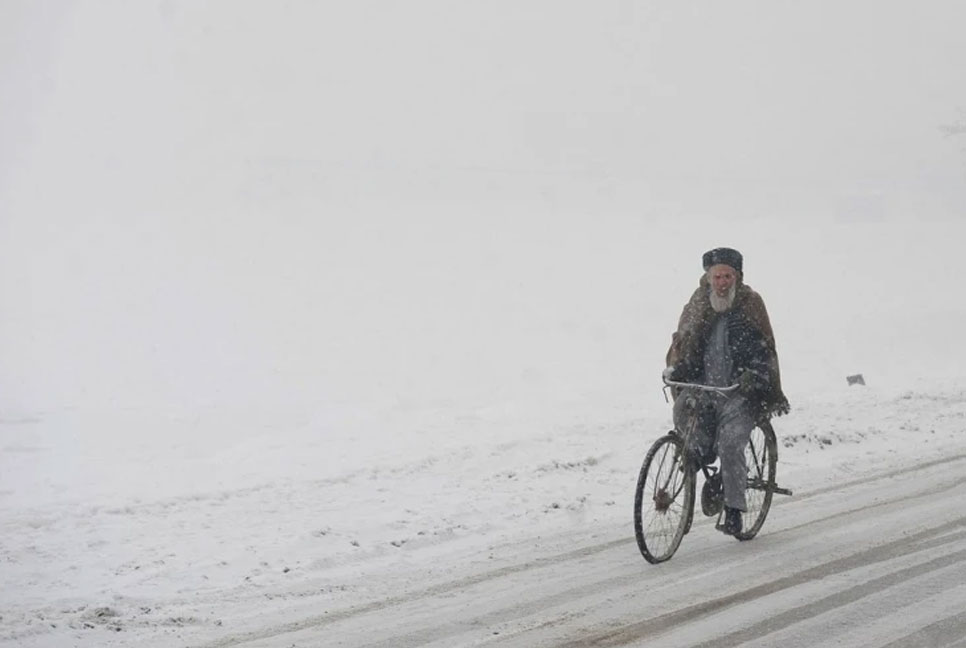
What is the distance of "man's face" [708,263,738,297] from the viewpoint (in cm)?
757

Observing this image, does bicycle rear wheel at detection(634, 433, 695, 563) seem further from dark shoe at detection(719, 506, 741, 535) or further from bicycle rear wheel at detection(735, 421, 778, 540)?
bicycle rear wheel at detection(735, 421, 778, 540)

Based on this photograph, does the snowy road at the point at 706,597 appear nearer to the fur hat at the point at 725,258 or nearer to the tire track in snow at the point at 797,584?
the tire track in snow at the point at 797,584

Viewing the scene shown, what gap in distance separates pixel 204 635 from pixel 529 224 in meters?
47.5

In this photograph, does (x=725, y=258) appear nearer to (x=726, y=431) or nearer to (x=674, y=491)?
(x=726, y=431)

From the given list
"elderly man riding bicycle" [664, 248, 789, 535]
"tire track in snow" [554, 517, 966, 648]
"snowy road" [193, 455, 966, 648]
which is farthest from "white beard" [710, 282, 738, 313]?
"tire track in snow" [554, 517, 966, 648]

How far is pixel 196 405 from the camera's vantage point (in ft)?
73.4

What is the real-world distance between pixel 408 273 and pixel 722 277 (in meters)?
34.9

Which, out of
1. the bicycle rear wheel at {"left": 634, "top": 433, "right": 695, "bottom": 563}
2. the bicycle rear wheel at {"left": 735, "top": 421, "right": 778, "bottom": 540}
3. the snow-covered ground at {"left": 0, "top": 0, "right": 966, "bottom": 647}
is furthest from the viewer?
the snow-covered ground at {"left": 0, "top": 0, "right": 966, "bottom": 647}

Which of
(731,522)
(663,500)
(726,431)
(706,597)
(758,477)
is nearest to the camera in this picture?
(706,597)

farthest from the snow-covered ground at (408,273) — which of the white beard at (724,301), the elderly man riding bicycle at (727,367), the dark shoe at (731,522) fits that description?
the white beard at (724,301)

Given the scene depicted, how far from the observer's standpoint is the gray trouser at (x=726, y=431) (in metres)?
7.52

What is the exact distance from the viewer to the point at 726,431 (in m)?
7.52

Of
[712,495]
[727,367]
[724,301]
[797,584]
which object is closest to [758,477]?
[712,495]

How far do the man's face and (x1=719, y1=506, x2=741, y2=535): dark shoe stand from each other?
5.03 ft
